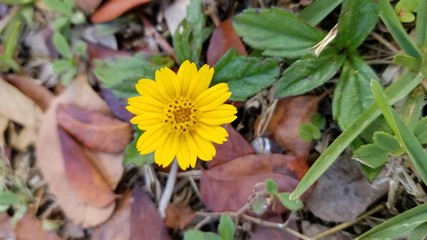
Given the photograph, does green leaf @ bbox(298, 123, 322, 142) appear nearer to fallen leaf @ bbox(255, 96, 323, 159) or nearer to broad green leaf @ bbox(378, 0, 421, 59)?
fallen leaf @ bbox(255, 96, 323, 159)

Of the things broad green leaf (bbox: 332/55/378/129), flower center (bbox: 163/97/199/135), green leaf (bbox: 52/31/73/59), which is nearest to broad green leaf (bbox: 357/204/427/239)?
broad green leaf (bbox: 332/55/378/129)

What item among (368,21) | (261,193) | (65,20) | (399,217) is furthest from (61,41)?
(399,217)

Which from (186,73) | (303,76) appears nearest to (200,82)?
(186,73)

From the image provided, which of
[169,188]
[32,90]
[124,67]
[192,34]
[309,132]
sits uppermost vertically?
[192,34]

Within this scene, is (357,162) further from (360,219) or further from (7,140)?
(7,140)

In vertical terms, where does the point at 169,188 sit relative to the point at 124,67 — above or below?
below

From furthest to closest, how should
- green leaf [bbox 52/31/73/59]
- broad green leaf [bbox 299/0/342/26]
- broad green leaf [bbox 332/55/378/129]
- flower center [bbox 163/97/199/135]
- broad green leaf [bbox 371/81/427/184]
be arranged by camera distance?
green leaf [bbox 52/31/73/59] < broad green leaf [bbox 299/0/342/26] < broad green leaf [bbox 332/55/378/129] < flower center [bbox 163/97/199/135] < broad green leaf [bbox 371/81/427/184]

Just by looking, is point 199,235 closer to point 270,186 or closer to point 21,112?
point 270,186
